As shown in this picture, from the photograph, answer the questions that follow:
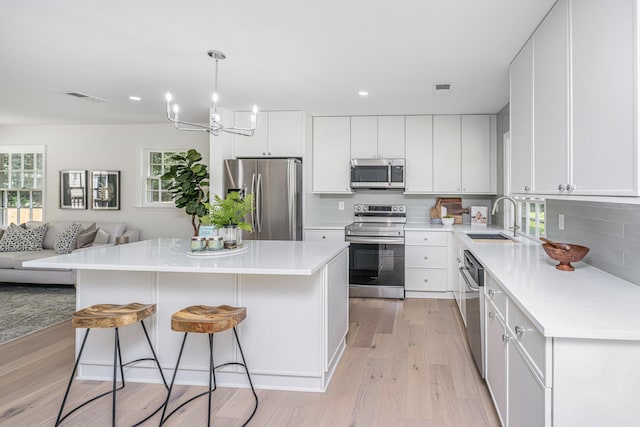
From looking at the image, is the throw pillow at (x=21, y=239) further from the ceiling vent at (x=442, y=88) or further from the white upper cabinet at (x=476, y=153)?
the white upper cabinet at (x=476, y=153)

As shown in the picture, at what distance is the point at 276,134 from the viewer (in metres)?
4.97

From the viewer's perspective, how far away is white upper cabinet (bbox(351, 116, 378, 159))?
521cm

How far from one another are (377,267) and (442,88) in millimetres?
2135

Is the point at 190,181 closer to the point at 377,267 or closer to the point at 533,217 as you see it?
the point at 377,267

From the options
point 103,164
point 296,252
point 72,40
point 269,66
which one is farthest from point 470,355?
point 103,164

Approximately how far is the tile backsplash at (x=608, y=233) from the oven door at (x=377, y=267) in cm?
217

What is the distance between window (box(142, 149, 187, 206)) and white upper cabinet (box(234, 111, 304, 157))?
174 centimetres

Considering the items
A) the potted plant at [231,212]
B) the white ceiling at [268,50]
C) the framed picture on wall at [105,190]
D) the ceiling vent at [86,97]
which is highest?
the ceiling vent at [86,97]

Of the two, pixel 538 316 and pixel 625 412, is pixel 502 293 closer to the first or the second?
pixel 538 316

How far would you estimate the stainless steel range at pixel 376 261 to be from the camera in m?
4.83

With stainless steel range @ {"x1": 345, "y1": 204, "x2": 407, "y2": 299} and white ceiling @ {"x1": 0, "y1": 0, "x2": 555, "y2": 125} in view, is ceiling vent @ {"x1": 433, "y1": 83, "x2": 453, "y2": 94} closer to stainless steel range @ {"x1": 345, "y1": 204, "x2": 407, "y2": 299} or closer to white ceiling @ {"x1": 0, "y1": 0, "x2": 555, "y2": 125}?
white ceiling @ {"x1": 0, "y1": 0, "x2": 555, "y2": 125}

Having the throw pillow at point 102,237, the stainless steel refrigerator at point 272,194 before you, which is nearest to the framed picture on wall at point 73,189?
the throw pillow at point 102,237

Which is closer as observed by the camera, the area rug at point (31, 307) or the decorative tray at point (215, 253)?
the decorative tray at point (215, 253)

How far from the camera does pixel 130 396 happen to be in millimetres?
2486
